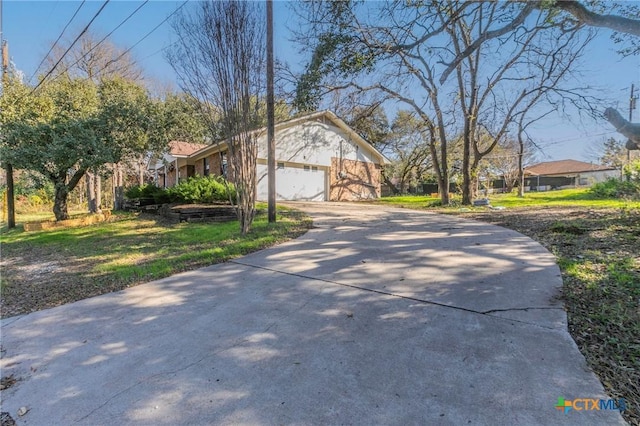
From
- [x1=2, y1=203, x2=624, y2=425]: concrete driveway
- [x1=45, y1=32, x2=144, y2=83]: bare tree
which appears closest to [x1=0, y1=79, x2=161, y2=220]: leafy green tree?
[x1=45, y1=32, x2=144, y2=83]: bare tree

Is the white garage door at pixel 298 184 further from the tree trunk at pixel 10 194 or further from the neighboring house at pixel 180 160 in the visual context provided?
the tree trunk at pixel 10 194

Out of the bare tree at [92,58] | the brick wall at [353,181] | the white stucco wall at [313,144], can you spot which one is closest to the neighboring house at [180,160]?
the bare tree at [92,58]

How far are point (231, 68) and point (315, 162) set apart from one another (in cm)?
1202

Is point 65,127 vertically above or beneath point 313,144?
beneath

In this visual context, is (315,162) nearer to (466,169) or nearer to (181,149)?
(466,169)

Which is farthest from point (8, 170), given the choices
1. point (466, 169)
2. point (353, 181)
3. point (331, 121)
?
point (466, 169)

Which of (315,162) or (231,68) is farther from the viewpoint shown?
(315,162)

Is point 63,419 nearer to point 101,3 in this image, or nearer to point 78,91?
point 101,3

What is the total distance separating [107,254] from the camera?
21.4 feet

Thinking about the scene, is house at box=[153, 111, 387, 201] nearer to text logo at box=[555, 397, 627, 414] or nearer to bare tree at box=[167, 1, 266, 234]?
bare tree at box=[167, 1, 266, 234]

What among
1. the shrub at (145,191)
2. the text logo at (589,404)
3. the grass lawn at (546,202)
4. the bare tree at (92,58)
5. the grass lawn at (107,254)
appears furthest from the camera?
the bare tree at (92,58)

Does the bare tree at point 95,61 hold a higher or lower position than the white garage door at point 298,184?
higher

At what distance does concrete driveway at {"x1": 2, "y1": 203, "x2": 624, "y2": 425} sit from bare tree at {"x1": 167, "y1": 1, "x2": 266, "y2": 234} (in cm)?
318

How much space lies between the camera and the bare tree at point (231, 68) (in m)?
6.54
